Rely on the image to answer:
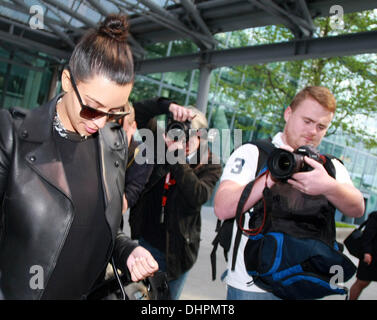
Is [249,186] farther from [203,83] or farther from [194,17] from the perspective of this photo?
[203,83]

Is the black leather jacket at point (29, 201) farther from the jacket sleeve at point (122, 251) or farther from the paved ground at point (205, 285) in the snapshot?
the paved ground at point (205, 285)

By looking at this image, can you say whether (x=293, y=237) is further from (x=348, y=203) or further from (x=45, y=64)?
(x=45, y=64)

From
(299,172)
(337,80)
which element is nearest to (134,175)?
A: (299,172)

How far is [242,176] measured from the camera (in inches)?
77.7

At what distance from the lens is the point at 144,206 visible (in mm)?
2961

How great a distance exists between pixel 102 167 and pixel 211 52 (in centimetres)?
739

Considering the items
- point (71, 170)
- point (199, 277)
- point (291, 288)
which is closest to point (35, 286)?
point (71, 170)

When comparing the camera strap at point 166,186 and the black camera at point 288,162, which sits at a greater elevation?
the black camera at point 288,162

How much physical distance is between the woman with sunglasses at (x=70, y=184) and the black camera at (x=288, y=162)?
69cm

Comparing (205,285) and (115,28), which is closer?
(115,28)

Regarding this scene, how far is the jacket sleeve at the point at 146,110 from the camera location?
3094 millimetres

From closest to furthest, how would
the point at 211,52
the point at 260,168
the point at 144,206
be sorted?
the point at 260,168, the point at 144,206, the point at 211,52

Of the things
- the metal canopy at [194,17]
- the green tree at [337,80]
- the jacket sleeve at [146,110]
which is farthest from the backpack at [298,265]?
the green tree at [337,80]

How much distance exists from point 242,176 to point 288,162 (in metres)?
0.30
